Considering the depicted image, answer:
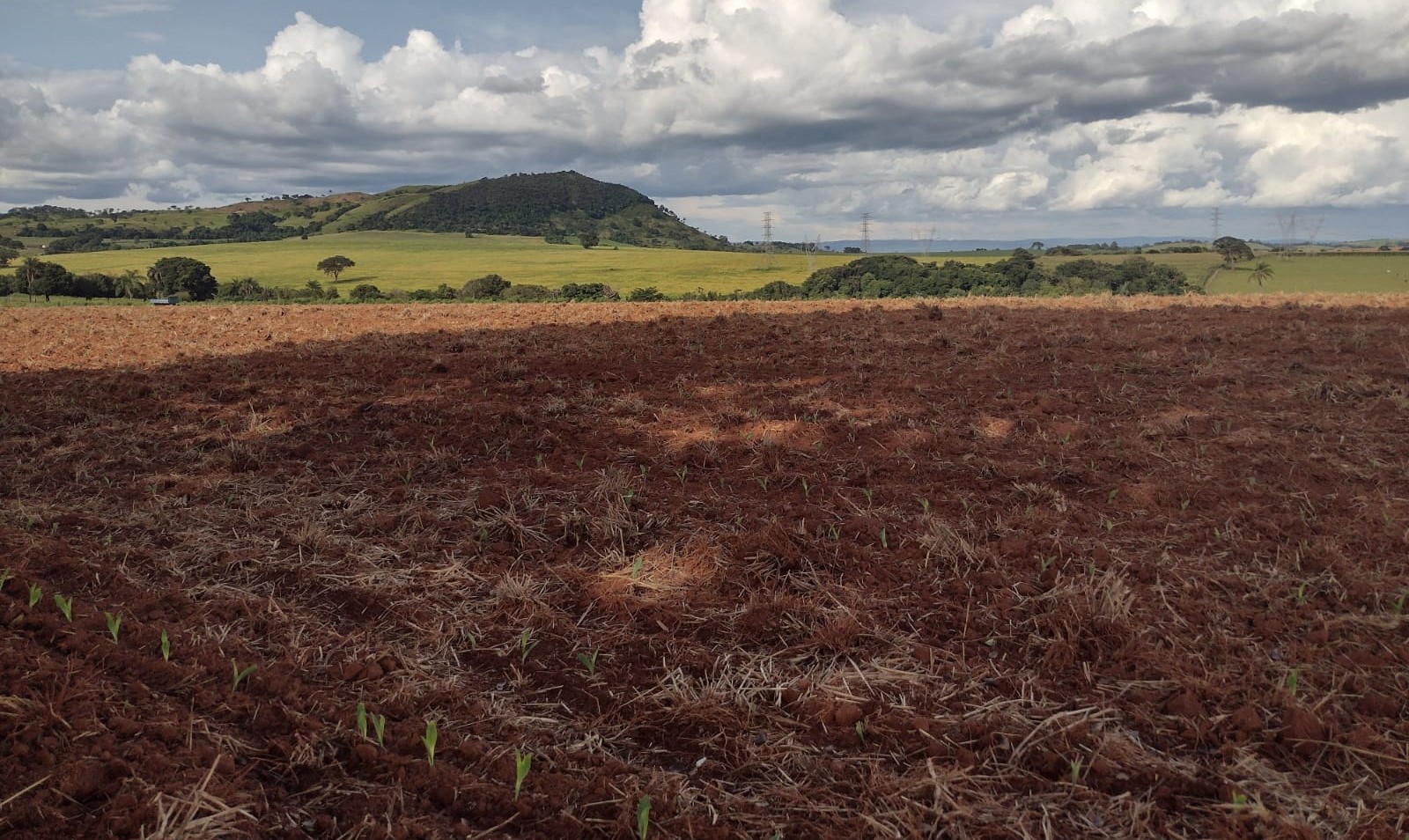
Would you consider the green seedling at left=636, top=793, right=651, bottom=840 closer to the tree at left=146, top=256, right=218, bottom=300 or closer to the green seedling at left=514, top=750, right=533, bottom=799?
the green seedling at left=514, top=750, right=533, bottom=799

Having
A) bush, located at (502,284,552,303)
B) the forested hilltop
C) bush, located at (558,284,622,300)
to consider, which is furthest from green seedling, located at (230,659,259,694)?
the forested hilltop

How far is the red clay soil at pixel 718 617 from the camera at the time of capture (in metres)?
A: 2.86

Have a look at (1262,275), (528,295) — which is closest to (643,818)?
(528,295)

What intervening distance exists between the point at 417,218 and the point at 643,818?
480 feet

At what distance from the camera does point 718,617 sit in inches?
173

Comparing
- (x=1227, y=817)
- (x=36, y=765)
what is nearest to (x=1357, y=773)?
(x=1227, y=817)

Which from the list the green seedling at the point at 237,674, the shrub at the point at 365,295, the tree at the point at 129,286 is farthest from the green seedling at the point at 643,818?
the tree at the point at 129,286

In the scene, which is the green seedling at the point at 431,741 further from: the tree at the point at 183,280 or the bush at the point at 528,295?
the tree at the point at 183,280

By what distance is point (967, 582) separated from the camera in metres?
4.62

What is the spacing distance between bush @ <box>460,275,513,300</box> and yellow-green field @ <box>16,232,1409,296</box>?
20.9 ft

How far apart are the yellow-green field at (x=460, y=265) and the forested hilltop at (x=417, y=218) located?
1623 centimetres

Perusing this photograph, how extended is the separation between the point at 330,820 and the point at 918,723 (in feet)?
7.58

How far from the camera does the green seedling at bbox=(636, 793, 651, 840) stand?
268 centimetres

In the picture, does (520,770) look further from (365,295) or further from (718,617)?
(365,295)
